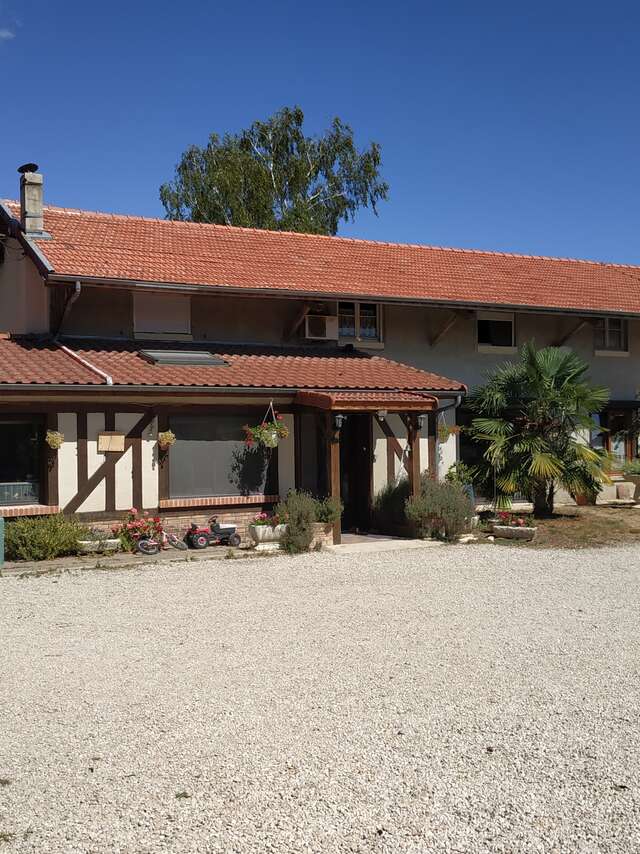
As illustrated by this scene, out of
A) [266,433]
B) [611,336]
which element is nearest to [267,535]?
[266,433]

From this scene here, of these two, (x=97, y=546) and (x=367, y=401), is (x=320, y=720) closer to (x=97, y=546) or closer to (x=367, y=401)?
(x=97, y=546)

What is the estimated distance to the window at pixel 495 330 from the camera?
60.7 feet

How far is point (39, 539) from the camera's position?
468 inches

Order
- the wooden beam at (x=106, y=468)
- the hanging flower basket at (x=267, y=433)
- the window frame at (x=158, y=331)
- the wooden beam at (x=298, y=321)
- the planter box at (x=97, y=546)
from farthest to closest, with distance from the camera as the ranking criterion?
the wooden beam at (x=298, y=321) → the window frame at (x=158, y=331) → the hanging flower basket at (x=267, y=433) → the wooden beam at (x=106, y=468) → the planter box at (x=97, y=546)

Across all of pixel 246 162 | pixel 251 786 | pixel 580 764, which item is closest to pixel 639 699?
pixel 580 764

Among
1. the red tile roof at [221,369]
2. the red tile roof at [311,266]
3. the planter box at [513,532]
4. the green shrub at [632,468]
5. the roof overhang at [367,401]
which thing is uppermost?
the red tile roof at [311,266]

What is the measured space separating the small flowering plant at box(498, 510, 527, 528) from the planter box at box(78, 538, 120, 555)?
672 cm

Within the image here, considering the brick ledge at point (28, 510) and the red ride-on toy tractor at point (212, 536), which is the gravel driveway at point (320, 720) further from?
the red ride-on toy tractor at point (212, 536)

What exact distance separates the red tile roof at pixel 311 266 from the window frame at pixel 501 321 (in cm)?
53

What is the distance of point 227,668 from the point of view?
655 centimetres

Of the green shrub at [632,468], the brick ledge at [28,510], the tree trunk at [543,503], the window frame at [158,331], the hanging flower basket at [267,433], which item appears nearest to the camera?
the brick ledge at [28,510]

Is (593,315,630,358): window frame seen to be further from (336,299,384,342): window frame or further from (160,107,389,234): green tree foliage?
(160,107,389,234): green tree foliage

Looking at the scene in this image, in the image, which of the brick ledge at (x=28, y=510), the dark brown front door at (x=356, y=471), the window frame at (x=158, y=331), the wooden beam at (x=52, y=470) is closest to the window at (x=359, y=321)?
the dark brown front door at (x=356, y=471)

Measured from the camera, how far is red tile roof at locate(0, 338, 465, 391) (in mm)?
12828
